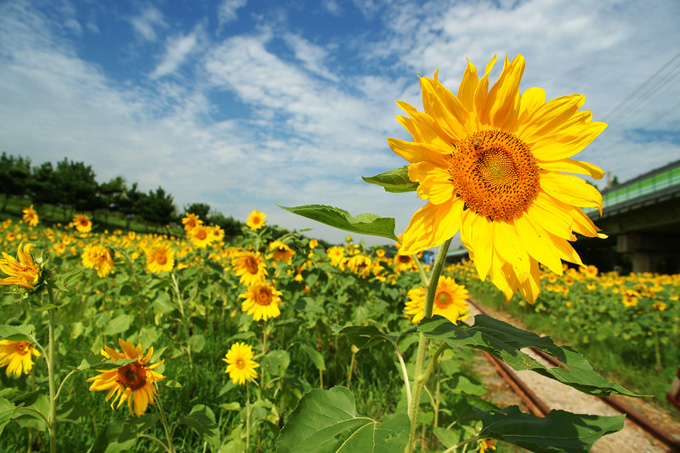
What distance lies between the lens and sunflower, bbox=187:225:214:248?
17.1 feet

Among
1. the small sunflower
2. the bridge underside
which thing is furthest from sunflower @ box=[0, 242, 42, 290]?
the bridge underside

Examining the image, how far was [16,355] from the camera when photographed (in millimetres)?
2201

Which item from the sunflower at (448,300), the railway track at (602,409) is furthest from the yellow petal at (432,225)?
the railway track at (602,409)

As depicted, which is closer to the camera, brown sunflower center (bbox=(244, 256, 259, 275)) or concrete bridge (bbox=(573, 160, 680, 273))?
brown sunflower center (bbox=(244, 256, 259, 275))

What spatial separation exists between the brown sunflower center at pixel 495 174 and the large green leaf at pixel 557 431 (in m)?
0.67

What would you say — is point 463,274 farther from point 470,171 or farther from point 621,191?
point 470,171

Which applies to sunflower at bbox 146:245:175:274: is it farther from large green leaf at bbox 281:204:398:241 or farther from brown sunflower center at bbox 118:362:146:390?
large green leaf at bbox 281:204:398:241

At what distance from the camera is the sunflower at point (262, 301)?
10.3 feet

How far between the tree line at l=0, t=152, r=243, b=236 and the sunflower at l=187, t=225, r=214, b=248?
20.4 m

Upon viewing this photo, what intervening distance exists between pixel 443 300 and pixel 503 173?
2157 millimetres

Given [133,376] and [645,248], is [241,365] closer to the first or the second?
[133,376]

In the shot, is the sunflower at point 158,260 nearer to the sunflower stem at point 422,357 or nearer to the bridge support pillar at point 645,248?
the sunflower stem at point 422,357

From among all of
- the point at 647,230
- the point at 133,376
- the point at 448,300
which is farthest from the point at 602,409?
the point at 647,230

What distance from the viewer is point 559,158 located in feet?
3.65
